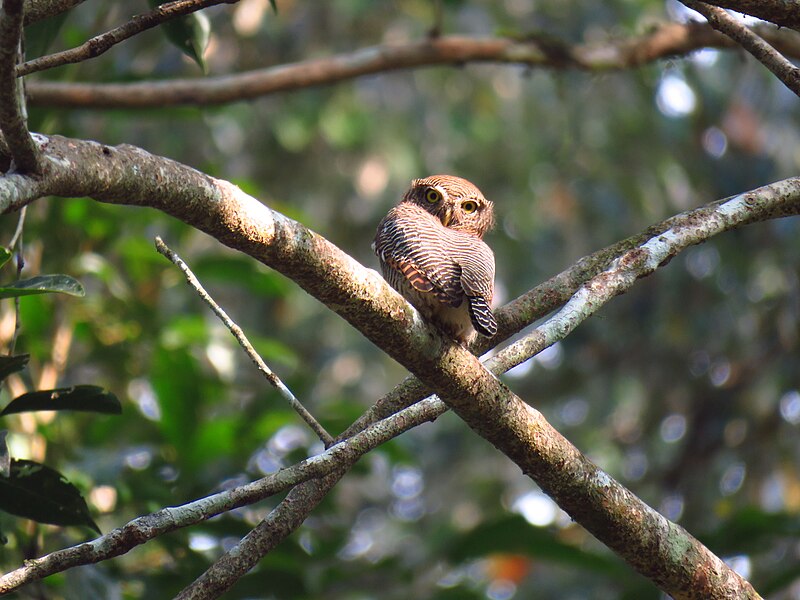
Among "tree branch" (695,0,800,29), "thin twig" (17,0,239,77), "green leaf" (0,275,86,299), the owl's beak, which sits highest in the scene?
the owl's beak

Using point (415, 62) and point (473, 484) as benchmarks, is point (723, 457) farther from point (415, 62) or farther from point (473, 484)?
point (415, 62)

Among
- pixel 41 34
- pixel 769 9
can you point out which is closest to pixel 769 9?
pixel 769 9

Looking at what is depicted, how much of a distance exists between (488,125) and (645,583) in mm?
8039

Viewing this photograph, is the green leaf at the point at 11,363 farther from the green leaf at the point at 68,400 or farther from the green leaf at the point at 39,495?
the green leaf at the point at 39,495

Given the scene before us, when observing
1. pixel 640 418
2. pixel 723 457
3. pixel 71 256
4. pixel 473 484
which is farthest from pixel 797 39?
pixel 473 484

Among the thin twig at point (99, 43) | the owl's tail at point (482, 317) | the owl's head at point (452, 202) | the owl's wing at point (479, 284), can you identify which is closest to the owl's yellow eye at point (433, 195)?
the owl's head at point (452, 202)

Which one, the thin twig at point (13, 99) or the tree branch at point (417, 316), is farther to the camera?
the tree branch at point (417, 316)

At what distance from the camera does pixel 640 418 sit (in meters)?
11.7

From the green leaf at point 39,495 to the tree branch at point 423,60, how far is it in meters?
2.69

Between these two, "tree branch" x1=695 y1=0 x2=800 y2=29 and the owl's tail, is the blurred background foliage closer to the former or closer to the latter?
the owl's tail

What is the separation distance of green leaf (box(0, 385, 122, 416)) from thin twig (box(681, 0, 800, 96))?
2.09 metres

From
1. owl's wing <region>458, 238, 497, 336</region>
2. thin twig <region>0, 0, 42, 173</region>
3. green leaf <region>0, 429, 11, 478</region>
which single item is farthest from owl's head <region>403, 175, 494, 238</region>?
thin twig <region>0, 0, 42, 173</region>

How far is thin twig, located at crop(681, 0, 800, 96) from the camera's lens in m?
2.99

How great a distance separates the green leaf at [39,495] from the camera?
2953 millimetres
